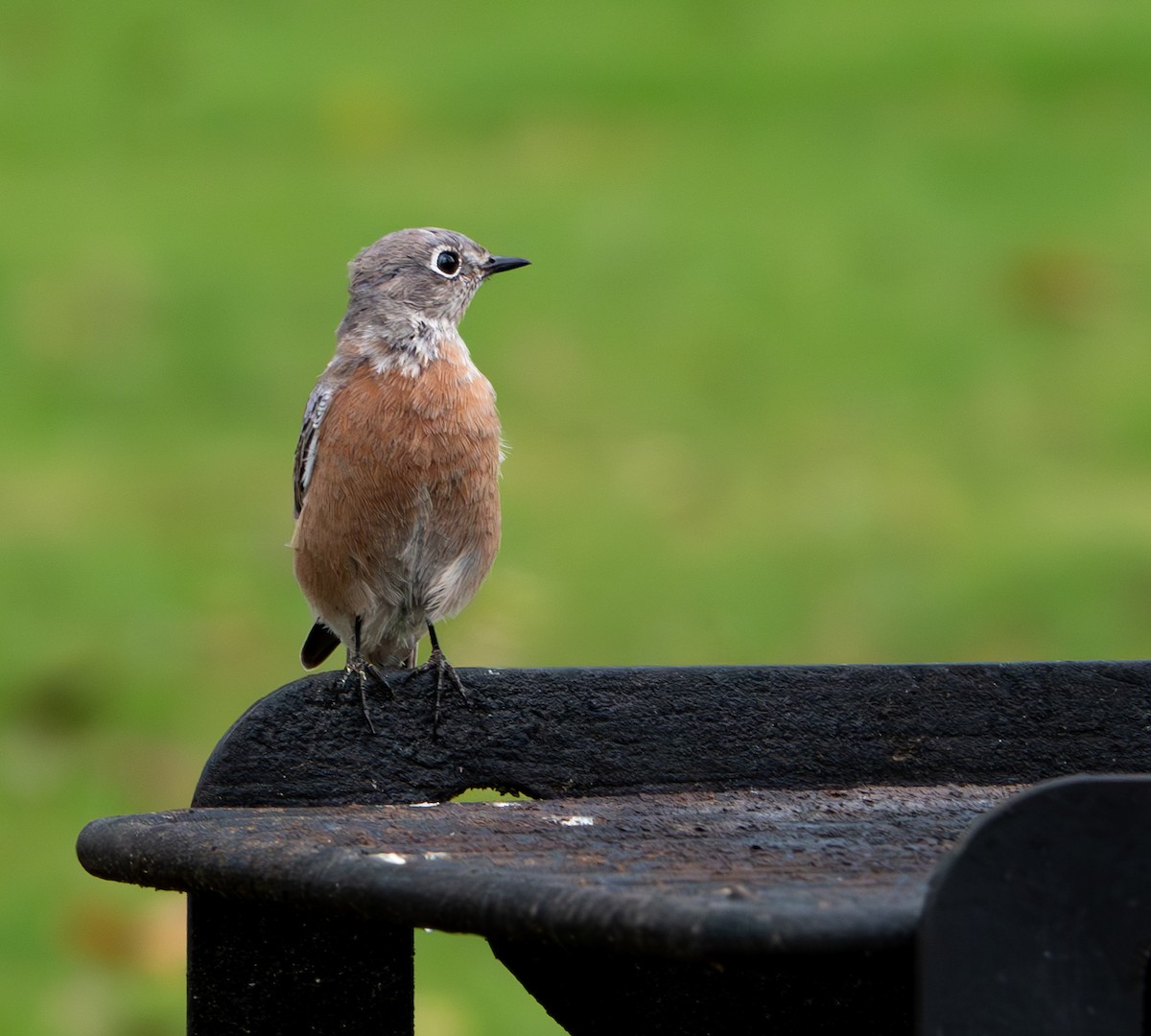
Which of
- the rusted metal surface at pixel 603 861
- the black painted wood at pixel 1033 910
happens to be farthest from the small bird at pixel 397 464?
the black painted wood at pixel 1033 910

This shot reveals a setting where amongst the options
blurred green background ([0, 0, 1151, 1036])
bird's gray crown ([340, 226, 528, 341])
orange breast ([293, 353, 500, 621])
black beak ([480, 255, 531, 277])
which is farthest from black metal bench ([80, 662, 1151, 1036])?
blurred green background ([0, 0, 1151, 1036])

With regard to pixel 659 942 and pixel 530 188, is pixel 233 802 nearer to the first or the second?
pixel 659 942

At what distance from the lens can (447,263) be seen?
222 inches

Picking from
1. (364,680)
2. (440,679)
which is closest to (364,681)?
(364,680)

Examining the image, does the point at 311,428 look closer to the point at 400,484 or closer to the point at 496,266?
the point at 400,484

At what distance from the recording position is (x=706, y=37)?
43.8 ft

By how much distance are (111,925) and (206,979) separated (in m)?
3.87

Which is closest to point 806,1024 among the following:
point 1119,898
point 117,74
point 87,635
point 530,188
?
point 1119,898

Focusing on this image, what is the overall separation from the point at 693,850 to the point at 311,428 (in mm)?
2782

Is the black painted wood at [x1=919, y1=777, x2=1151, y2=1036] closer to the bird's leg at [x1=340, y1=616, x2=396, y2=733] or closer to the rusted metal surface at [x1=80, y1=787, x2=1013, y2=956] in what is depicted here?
the rusted metal surface at [x1=80, y1=787, x2=1013, y2=956]

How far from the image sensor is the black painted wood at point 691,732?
10.9 feet

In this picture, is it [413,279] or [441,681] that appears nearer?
[441,681]

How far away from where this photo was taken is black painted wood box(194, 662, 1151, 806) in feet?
10.9

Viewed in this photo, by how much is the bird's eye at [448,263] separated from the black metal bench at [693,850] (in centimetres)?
221
